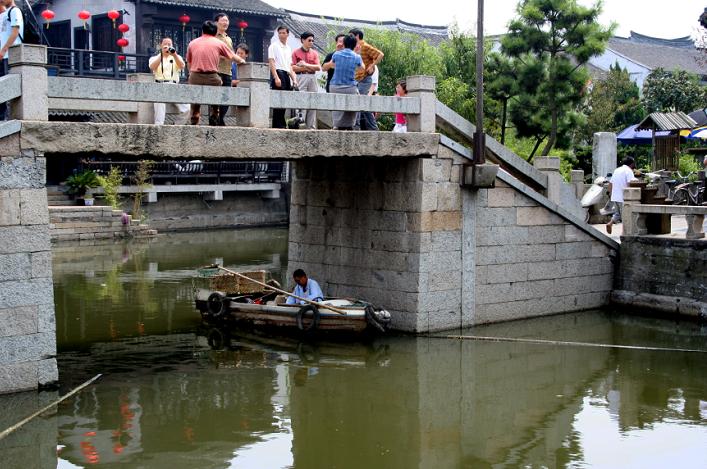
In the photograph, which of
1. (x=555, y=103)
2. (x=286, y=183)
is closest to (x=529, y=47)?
(x=555, y=103)

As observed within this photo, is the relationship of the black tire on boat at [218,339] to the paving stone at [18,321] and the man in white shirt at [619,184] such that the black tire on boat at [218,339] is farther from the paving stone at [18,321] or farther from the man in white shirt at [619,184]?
the man in white shirt at [619,184]

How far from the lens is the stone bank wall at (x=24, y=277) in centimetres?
1075

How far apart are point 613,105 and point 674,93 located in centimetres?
263

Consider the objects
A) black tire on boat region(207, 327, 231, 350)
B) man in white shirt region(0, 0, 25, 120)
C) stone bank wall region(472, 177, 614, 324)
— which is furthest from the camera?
stone bank wall region(472, 177, 614, 324)

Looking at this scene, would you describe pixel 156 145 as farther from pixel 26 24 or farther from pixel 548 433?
pixel 548 433

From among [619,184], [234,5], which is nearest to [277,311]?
[619,184]

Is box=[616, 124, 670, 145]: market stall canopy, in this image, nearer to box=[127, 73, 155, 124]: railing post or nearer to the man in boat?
the man in boat

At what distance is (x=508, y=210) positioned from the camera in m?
15.8

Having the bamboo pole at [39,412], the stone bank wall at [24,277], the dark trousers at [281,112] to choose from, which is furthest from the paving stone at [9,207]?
the dark trousers at [281,112]

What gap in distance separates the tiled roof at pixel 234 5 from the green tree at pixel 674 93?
13293 mm

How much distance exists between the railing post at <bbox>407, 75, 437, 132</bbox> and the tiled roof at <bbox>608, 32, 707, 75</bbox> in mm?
28785

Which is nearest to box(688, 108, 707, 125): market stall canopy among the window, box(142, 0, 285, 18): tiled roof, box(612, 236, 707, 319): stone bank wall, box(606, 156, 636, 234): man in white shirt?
box(606, 156, 636, 234): man in white shirt

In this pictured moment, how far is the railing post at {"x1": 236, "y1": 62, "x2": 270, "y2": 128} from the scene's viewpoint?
41.0 ft

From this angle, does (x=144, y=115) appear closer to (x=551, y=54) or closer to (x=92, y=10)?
(x=551, y=54)
